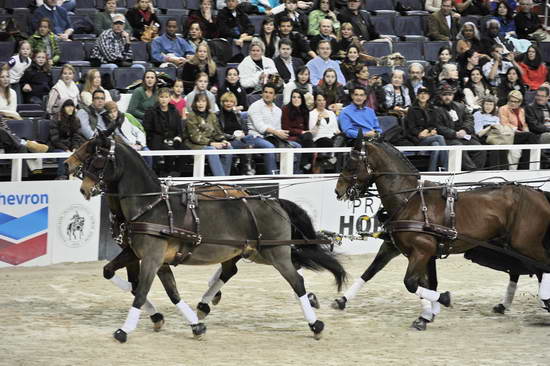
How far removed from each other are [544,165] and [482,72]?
214 centimetres

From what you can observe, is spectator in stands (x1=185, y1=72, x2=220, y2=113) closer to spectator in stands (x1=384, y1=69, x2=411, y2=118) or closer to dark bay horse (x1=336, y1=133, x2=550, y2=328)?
spectator in stands (x1=384, y1=69, x2=411, y2=118)

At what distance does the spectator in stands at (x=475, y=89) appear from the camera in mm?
17547

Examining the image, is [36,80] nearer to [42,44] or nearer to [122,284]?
[42,44]

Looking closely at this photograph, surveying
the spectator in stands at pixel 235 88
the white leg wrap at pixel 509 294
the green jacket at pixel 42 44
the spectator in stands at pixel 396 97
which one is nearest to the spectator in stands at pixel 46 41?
the green jacket at pixel 42 44

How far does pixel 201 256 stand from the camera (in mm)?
10219

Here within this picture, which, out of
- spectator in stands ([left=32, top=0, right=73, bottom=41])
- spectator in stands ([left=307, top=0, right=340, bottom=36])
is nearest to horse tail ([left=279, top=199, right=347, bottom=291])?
spectator in stands ([left=32, top=0, right=73, bottom=41])

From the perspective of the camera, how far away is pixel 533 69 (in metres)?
19.2

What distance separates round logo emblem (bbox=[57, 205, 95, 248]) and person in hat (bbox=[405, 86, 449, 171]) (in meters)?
4.89

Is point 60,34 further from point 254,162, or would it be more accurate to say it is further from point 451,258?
point 451,258

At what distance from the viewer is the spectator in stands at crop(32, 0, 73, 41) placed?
624 inches

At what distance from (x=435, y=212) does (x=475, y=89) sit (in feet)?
24.3

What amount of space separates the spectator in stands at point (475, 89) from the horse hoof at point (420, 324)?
7.24 metres

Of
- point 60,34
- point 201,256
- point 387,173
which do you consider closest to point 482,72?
point 60,34

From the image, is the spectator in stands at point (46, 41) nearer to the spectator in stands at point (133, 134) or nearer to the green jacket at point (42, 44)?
the green jacket at point (42, 44)
